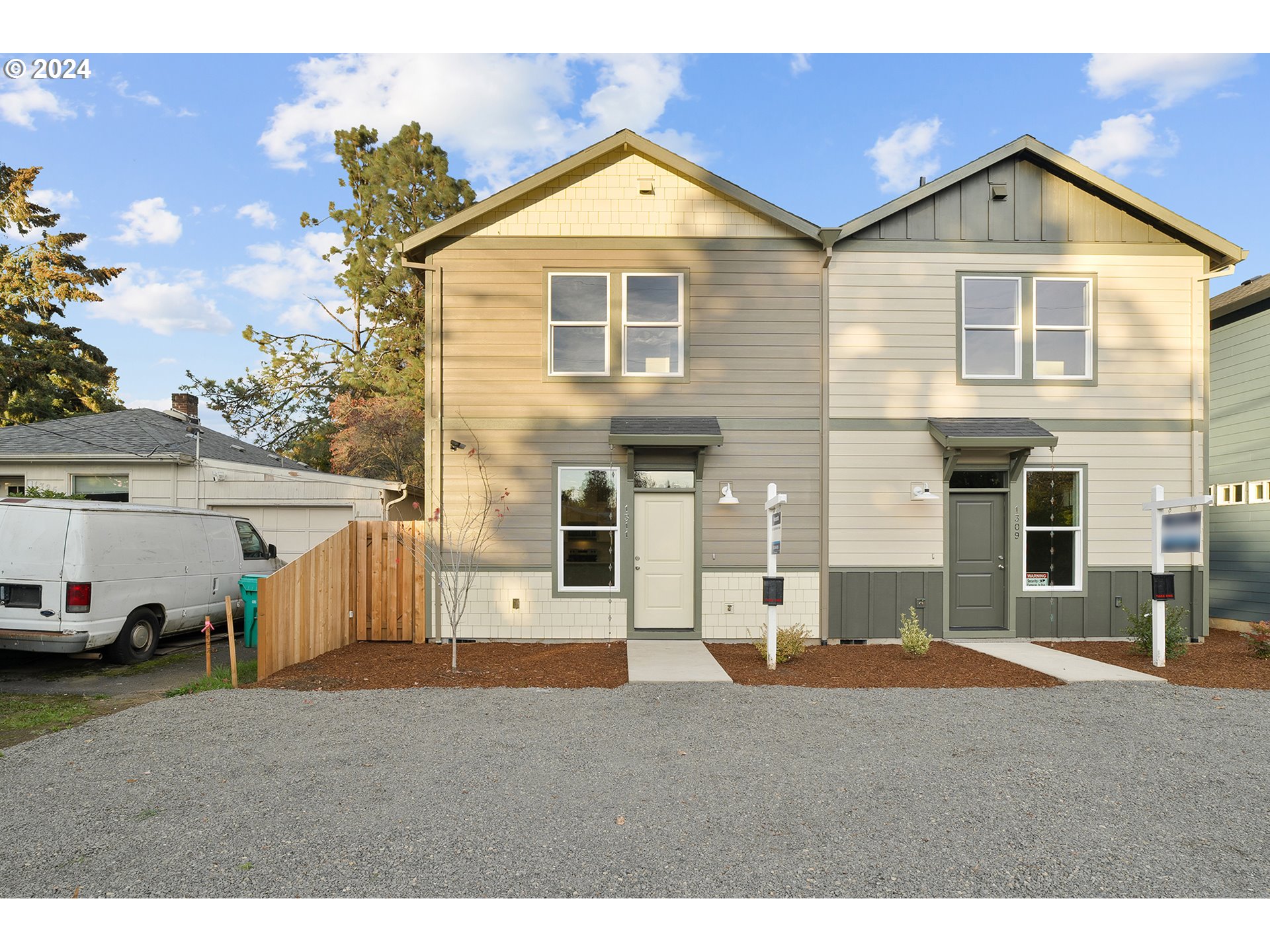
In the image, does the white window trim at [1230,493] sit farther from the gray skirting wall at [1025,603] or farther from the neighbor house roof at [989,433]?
the neighbor house roof at [989,433]

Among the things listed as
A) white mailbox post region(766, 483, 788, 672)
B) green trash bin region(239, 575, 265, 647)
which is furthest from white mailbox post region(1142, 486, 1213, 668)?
green trash bin region(239, 575, 265, 647)

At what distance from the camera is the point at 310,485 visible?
43.8 ft

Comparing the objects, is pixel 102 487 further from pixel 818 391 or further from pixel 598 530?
pixel 818 391

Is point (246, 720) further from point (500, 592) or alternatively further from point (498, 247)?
point (498, 247)

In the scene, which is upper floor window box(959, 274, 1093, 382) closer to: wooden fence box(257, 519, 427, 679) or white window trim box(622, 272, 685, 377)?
white window trim box(622, 272, 685, 377)

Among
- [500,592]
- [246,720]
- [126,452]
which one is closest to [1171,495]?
[500,592]

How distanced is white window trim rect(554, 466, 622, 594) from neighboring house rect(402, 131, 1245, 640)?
0.11ft

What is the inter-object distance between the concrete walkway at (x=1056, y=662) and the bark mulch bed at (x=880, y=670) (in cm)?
20

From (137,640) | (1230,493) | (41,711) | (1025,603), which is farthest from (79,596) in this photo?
(1230,493)

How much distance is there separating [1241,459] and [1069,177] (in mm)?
5499

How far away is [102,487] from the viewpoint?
13.0m

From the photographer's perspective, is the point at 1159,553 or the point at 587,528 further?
the point at 587,528

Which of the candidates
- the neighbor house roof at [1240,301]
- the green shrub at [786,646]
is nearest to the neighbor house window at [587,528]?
the green shrub at [786,646]

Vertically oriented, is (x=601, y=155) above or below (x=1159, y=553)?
above
